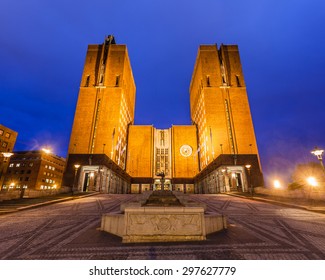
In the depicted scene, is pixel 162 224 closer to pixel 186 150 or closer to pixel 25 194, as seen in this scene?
pixel 25 194

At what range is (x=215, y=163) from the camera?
33219 mm

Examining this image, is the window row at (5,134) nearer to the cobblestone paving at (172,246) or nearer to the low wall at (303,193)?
the cobblestone paving at (172,246)

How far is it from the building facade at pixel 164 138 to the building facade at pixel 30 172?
123ft

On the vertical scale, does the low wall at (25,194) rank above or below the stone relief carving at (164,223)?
above

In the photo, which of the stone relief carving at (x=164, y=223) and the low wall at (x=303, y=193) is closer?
the stone relief carving at (x=164, y=223)

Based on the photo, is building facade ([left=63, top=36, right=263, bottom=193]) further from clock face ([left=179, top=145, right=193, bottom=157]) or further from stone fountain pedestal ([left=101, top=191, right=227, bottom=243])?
stone fountain pedestal ([left=101, top=191, right=227, bottom=243])

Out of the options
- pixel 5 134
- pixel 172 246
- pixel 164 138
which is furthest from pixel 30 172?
pixel 172 246

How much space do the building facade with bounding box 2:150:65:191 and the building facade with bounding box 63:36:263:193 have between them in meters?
37.5

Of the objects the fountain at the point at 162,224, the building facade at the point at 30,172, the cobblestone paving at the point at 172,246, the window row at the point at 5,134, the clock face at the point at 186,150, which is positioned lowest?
the cobblestone paving at the point at 172,246

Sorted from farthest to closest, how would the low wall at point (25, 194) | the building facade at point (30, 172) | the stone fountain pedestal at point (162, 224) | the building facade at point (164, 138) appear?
the building facade at point (30, 172), the building facade at point (164, 138), the low wall at point (25, 194), the stone fountain pedestal at point (162, 224)

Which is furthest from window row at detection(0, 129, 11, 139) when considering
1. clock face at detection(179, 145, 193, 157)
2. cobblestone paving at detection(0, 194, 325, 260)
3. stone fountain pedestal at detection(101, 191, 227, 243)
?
stone fountain pedestal at detection(101, 191, 227, 243)

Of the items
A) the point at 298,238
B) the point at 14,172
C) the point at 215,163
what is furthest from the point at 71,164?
the point at 14,172

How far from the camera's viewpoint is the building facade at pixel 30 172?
63.0 meters

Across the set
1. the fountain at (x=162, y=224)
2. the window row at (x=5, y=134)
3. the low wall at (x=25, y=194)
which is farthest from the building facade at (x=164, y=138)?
the window row at (x=5, y=134)
